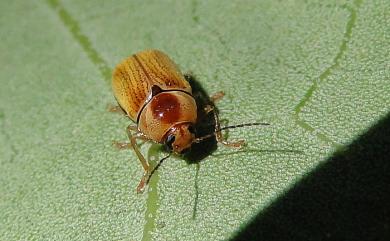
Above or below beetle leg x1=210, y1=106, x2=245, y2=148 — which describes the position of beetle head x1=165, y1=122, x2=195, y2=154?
above

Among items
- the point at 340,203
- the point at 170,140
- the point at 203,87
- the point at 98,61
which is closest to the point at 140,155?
the point at 170,140

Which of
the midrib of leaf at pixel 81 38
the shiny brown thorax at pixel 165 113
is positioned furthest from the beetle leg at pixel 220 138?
the midrib of leaf at pixel 81 38

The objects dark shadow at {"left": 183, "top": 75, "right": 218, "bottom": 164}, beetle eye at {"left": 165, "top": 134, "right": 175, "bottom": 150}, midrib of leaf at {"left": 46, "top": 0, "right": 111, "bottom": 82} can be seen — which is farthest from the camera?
midrib of leaf at {"left": 46, "top": 0, "right": 111, "bottom": 82}

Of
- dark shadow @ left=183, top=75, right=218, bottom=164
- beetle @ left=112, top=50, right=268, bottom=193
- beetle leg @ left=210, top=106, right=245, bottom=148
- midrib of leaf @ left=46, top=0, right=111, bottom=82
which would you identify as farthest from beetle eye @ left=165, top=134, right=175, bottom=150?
midrib of leaf @ left=46, top=0, right=111, bottom=82

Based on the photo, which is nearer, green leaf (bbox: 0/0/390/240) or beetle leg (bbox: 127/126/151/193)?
green leaf (bbox: 0/0/390/240)

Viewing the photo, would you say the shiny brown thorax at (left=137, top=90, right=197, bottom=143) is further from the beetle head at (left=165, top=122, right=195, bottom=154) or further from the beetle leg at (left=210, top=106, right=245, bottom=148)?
the beetle leg at (left=210, top=106, right=245, bottom=148)

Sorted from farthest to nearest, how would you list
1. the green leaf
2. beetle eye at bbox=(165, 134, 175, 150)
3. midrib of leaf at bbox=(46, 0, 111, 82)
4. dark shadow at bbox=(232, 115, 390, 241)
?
midrib of leaf at bbox=(46, 0, 111, 82) → beetle eye at bbox=(165, 134, 175, 150) → the green leaf → dark shadow at bbox=(232, 115, 390, 241)

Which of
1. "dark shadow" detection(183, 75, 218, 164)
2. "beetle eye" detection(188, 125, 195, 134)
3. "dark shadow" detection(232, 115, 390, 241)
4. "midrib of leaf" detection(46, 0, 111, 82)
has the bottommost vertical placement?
"dark shadow" detection(232, 115, 390, 241)

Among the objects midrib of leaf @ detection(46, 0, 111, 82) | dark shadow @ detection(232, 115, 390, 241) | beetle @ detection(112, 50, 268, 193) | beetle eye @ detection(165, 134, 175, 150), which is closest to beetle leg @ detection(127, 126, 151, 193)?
beetle @ detection(112, 50, 268, 193)
